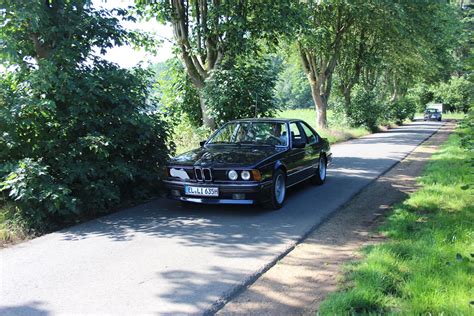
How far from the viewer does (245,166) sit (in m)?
6.54

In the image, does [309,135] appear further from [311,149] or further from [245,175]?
[245,175]

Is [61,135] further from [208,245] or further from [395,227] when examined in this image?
[395,227]

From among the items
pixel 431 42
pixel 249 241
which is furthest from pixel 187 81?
pixel 431 42

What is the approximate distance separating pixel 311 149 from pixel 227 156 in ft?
8.14

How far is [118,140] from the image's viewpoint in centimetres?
725

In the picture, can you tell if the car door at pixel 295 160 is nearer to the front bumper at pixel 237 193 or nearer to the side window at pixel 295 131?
the side window at pixel 295 131

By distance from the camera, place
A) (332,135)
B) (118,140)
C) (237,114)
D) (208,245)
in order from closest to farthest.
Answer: (208,245) → (118,140) → (237,114) → (332,135)

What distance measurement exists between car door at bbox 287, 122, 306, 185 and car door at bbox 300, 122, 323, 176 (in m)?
0.20

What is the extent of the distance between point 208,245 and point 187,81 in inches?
356

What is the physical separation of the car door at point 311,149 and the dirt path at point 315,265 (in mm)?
1140

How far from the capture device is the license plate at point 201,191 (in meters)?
6.67

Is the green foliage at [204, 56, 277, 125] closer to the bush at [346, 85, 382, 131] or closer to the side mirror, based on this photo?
the side mirror

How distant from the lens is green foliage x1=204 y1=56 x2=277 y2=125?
11.6 metres

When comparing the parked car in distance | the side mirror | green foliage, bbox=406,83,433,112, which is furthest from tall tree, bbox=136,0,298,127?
green foliage, bbox=406,83,433,112
